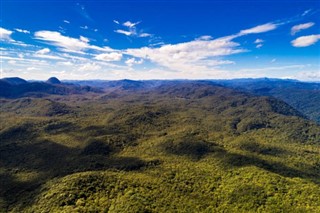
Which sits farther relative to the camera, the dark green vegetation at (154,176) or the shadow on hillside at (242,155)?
the shadow on hillside at (242,155)

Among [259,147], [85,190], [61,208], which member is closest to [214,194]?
[85,190]

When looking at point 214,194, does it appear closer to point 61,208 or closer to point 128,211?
point 128,211

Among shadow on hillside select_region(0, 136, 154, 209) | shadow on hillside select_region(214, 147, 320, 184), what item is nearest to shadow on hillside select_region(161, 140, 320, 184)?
shadow on hillside select_region(214, 147, 320, 184)

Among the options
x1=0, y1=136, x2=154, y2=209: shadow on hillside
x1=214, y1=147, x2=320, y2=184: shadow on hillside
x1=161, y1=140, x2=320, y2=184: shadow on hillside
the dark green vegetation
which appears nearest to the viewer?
the dark green vegetation

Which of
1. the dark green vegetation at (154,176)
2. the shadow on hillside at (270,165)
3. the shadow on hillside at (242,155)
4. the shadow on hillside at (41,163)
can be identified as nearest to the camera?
the dark green vegetation at (154,176)

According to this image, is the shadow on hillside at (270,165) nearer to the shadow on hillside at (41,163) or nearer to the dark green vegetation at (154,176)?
the dark green vegetation at (154,176)

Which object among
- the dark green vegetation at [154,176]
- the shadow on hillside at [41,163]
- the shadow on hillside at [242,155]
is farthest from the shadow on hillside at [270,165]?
the shadow on hillside at [41,163]

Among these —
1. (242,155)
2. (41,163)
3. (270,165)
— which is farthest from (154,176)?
(270,165)

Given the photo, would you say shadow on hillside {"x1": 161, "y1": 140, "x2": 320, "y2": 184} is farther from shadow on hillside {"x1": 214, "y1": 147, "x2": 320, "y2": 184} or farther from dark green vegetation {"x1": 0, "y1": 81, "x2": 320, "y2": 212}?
dark green vegetation {"x1": 0, "y1": 81, "x2": 320, "y2": 212}
